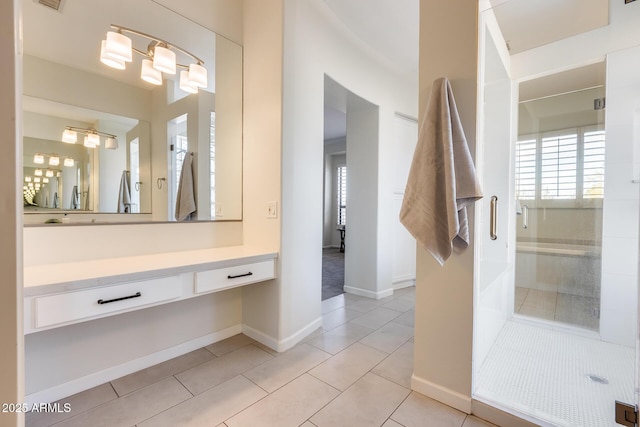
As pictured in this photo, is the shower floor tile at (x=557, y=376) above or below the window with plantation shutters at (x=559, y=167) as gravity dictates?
below

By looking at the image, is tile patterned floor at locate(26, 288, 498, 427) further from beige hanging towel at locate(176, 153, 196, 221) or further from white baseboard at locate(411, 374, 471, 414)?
beige hanging towel at locate(176, 153, 196, 221)

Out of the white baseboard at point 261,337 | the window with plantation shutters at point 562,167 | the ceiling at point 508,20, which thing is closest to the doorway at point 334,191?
the ceiling at point 508,20

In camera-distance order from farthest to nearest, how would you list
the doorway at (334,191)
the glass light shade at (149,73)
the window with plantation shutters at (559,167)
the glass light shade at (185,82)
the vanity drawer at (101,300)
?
the doorway at (334,191), the window with plantation shutters at (559,167), the glass light shade at (185,82), the glass light shade at (149,73), the vanity drawer at (101,300)

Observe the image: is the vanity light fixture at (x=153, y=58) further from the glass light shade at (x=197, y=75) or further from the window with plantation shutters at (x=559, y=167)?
the window with plantation shutters at (x=559, y=167)

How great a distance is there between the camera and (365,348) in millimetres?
Result: 2133

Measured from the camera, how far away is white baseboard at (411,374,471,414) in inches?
57.3

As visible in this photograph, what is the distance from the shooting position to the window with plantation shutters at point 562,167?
2.20 meters

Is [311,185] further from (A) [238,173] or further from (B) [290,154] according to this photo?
(A) [238,173]

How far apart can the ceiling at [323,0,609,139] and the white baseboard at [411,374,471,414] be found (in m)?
2.24

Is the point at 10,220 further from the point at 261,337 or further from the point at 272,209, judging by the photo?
the point at 261,337

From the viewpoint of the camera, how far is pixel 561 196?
245 centimetres

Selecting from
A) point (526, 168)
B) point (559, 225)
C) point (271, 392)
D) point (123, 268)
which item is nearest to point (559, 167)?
point (526, 168)

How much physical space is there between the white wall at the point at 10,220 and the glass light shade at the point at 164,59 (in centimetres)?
139

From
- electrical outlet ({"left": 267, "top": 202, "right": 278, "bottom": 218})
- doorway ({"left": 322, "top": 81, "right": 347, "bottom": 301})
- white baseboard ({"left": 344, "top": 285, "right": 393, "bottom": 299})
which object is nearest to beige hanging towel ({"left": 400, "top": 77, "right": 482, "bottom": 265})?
electrical outlet ({"left": 267, "top": 202, "right": 278, "bottom": 218})
